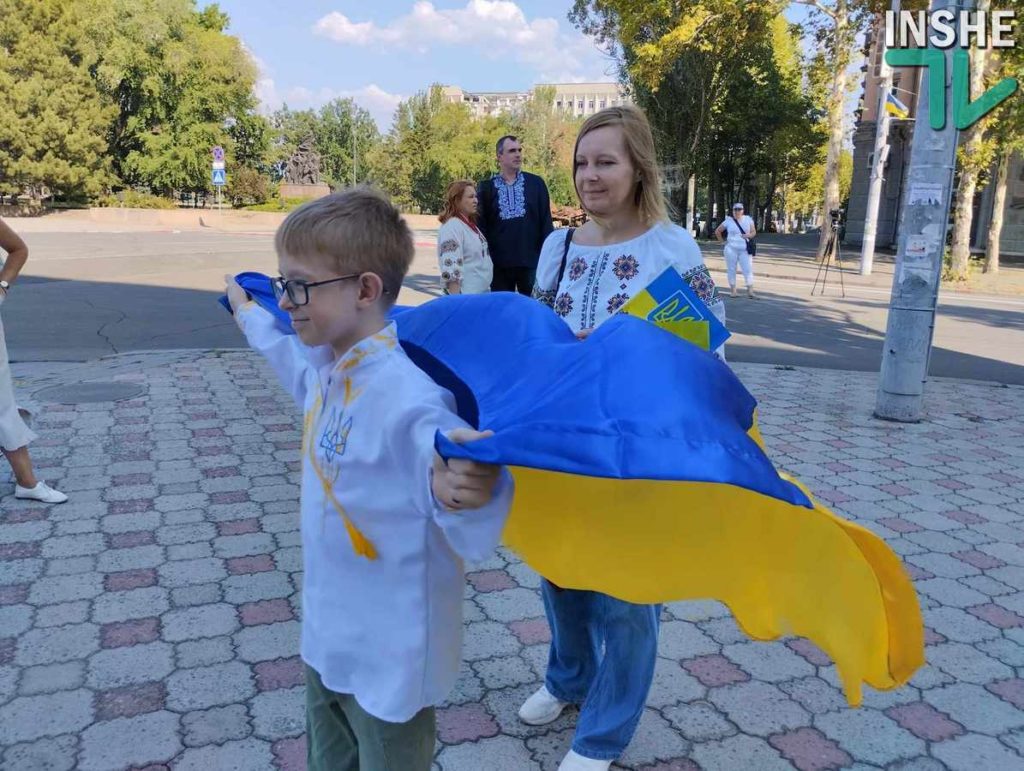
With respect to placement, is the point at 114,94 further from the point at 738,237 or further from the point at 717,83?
the point at 738,237

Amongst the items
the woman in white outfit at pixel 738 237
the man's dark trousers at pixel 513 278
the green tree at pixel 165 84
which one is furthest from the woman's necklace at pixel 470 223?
the green tree at pixel 165 84

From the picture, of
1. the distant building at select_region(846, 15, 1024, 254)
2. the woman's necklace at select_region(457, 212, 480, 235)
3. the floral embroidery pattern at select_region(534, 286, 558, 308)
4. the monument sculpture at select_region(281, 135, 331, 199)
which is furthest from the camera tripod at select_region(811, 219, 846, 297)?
the monument sculpture at select_region(281, 135, 331, 199)

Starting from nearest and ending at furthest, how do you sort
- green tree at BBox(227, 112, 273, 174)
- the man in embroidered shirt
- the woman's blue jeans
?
1. the woman's blue jeans
2. the man in embroidered shirt
3. green tree at BBox(227, 112, 273, 174)

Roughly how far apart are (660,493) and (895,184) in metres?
41.2

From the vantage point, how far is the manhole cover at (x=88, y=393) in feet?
22.3

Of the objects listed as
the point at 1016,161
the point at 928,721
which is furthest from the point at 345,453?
the point at 1016,161

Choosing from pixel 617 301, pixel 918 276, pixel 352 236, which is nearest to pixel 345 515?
pixel 352 236

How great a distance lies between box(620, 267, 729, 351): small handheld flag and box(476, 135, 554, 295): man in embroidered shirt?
461 centimetres

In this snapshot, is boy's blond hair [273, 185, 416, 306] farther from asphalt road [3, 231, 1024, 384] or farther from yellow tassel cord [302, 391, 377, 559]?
asphalt road [3, 231, 1024, 384]

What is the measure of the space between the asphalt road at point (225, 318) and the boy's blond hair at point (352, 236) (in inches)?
321

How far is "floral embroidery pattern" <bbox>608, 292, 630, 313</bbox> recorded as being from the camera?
7.39 feet

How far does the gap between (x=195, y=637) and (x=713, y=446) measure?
8.80 feet

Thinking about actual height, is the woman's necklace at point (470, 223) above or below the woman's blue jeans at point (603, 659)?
above

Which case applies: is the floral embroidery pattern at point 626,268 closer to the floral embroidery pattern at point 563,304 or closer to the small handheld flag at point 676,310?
the floral embroidery pattern at point 563,304
